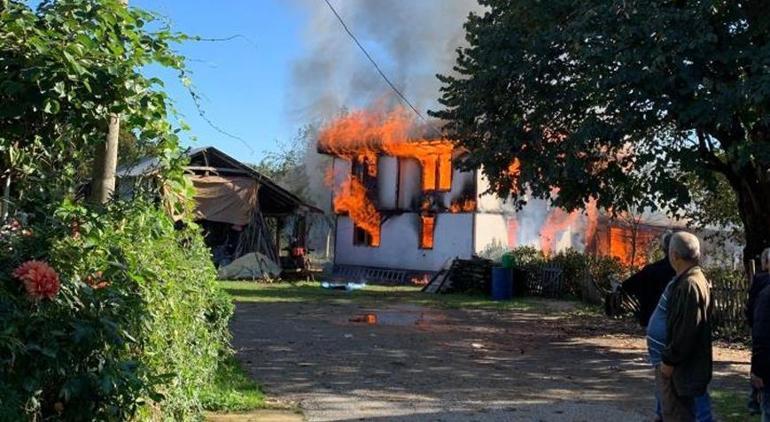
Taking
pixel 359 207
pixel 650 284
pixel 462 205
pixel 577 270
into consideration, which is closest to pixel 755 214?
pixel 650 284

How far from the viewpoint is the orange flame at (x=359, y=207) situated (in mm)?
32750

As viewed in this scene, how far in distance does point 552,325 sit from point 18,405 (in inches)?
548

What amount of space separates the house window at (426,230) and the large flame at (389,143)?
1189 mm

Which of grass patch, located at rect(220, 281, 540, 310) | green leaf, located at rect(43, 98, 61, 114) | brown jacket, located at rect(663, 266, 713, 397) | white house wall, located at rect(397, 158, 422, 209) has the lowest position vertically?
grass patch, located at rect(220, 281, 540, 310)

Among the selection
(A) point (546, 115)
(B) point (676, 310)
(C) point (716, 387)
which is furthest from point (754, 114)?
(B) point (676, 310)

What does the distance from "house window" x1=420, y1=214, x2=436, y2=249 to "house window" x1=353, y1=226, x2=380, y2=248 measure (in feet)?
8.70

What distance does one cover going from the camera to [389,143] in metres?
30.7

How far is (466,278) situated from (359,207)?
363 inches

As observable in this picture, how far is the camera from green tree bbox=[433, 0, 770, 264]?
34.8ft

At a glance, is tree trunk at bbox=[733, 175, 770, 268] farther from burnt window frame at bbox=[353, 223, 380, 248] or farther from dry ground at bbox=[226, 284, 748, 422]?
burnt window frame at bbox=[353, 223, 380, 248]

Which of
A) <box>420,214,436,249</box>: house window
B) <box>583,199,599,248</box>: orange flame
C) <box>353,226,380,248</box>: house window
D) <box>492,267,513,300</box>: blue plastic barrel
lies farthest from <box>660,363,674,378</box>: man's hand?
<box>583,199,599,248</box>: orange flame

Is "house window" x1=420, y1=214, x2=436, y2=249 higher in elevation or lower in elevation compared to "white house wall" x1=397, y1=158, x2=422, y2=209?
lower

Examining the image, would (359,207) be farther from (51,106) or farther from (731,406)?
(51,106)

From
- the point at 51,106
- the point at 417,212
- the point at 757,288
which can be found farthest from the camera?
the point at 417,212
